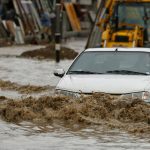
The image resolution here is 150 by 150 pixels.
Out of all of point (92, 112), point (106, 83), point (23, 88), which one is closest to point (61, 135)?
point (92, 112)

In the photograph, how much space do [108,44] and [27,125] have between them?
15.0 metres

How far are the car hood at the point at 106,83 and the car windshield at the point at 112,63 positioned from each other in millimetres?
480

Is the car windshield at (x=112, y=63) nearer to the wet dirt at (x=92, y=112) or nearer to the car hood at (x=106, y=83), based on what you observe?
the car hood at (x=106, y=83)

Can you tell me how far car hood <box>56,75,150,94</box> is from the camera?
45.2 feet

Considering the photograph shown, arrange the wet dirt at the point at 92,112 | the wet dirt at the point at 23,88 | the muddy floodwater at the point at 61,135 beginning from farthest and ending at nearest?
the wet dirt at the point at 23,88, the wet dirt at the point at 92,112, the muddy floodwater at the point at 61,135

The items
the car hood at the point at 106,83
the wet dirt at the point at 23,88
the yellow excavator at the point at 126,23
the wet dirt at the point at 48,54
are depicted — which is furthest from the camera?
the wet dirt at the point at 48,54

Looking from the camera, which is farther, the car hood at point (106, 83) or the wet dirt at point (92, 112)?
the car hood at point (106, 83)

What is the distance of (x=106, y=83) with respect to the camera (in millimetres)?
14047

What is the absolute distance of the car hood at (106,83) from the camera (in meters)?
13.8

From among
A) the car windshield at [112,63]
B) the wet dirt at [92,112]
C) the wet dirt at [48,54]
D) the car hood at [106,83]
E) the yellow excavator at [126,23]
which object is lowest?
the wet dirt at [48,54]

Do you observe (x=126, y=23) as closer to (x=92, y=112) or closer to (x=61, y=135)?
(x=92, y=112)

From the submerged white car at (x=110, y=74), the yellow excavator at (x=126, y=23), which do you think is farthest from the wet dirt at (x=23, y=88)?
the yellow excavator at (x=126, y=23)

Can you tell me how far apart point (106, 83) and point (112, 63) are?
57.2 inches

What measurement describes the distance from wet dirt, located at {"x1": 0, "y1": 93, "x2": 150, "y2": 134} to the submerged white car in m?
0.16
